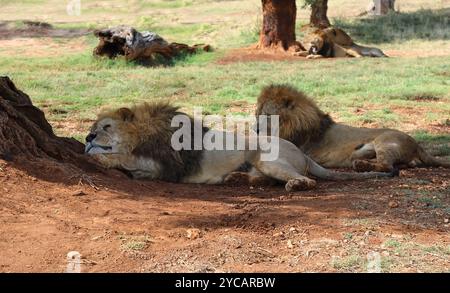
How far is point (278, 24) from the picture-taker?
20141 mm

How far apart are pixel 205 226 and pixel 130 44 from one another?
12871mm

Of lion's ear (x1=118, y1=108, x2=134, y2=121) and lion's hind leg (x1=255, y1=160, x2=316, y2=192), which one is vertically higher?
Result: lion's ear (x1=118, y1=108, x2=134, y2=121)

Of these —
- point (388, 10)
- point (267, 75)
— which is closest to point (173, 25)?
point (388, 10)

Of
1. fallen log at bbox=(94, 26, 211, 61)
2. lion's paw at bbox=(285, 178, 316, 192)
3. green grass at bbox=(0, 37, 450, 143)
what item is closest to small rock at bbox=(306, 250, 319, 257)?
lion's paw at bbox=(285, 178, 316, 192)

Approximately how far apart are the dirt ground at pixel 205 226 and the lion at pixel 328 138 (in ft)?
4.78

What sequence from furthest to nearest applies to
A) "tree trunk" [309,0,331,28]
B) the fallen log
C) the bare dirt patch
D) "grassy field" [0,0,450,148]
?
"tree trunk" [309,0,331,28] < the bare dirt patch < the fallen log < "grassy field" [0,0,450,148]

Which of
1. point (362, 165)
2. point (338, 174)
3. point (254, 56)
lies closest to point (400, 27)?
point (254, 56)

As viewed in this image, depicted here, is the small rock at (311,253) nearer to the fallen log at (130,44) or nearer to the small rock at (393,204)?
the small rock at (393,204)

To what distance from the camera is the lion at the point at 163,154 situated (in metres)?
6.96

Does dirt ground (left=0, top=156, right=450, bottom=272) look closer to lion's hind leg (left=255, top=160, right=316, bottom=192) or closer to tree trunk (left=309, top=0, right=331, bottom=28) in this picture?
lion's hind leg (left=255, top=160, right=316, bottom=192)

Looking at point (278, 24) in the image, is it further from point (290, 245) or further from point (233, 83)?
point (290, 245)

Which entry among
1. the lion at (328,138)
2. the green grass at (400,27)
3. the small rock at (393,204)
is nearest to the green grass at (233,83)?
the lion at (328,138)

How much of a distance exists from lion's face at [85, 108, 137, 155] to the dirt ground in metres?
0.37

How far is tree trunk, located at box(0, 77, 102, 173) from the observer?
6.12 meters
